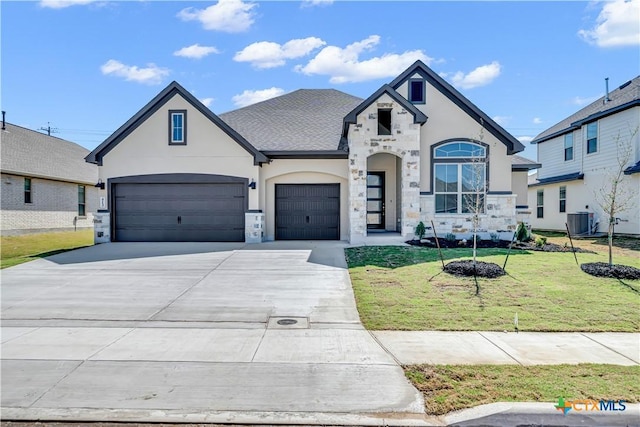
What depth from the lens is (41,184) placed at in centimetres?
2416

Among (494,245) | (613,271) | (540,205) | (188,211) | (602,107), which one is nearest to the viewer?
(613,271)

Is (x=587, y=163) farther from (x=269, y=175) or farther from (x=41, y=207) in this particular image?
(x=41, y=207)

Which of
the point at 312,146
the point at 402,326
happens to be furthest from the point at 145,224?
the point at 402,326

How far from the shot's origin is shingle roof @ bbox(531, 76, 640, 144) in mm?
19469

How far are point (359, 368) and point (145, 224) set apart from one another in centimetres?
1430

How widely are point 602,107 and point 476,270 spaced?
57.7 ft

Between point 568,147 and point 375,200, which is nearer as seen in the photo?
point 375,200

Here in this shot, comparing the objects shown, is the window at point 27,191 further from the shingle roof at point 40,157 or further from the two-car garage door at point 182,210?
the two-car garage door at point 182,210

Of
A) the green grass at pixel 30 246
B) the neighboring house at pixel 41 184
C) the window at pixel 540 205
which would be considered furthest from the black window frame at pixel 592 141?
the neighboring house at pixel 41 184

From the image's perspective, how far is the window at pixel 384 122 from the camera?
642 inches

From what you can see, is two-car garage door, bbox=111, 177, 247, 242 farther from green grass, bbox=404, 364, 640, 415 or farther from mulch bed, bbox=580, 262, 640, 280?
green grass, bbox=404, 364, 640, 415

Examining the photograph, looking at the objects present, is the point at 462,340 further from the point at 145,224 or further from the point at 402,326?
the point at 145,224

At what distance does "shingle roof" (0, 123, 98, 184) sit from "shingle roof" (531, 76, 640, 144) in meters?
30.5

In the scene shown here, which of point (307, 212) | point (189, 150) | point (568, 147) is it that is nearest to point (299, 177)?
point (307, 212)
